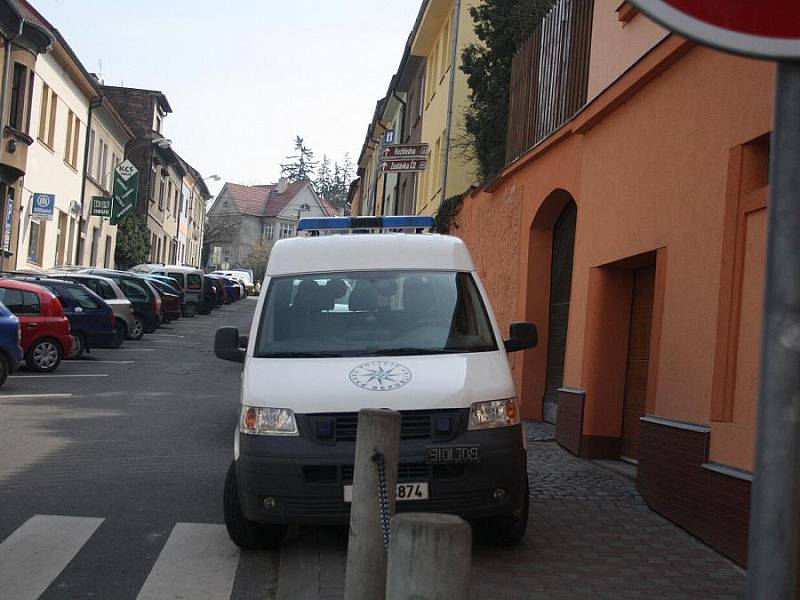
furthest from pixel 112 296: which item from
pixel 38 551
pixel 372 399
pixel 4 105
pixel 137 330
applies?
pixel 372 399

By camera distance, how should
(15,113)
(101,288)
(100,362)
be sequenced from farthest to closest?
(15,113)
(101,288)
(100,362)

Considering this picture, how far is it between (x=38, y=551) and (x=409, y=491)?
2.28 metres

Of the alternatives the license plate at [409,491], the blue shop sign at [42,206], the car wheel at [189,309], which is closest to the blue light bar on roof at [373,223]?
A: the license plate at [409,491]

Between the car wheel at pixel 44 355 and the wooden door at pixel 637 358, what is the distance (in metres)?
11.6

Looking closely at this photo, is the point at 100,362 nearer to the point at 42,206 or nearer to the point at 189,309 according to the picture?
the point at 42,206

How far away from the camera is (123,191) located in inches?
1753

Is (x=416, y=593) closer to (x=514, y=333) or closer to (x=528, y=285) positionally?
(x=514, y=333)

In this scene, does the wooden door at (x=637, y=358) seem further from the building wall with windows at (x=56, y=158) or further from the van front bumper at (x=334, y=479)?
the building wall with windows at (x=56, y=158)

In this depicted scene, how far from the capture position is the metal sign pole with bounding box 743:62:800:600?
1.67 m

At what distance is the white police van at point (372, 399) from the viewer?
21.6 feet

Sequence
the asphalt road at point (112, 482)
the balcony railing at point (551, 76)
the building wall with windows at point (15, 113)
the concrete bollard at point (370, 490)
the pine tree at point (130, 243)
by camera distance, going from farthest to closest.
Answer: the pine tree at point (130, 243)
the building wall with windows at point (15, 113)
the balcony railing at point (551, 76)
the asphalt road at point (112, 482)
the concrete bollard at point (370, 490)

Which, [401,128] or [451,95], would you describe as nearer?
[451,95]

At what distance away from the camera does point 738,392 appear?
7297mm

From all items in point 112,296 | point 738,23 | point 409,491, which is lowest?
point 409,491
